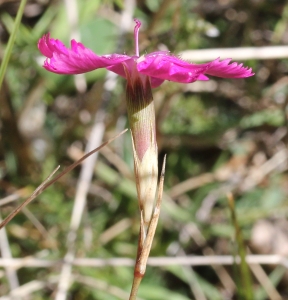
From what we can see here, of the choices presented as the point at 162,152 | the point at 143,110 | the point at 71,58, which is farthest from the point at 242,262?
the point at 162,152

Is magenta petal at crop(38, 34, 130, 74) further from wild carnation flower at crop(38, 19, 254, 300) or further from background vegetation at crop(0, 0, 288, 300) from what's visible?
background vegetation at crop(0, 0, 288, 300)

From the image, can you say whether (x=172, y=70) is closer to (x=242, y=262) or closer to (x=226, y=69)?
(x=226, y=69)

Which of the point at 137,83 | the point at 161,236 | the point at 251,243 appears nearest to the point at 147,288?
the point at 161,236

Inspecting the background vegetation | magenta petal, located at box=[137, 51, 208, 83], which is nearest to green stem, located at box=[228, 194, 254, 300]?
the background vegetation

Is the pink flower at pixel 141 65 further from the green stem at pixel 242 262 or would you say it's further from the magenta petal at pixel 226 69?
the green stem at pixel 242 262

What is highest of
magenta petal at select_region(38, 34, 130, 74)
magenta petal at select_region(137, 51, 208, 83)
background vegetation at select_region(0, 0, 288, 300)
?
magenta petal at select_region(38, 34, 130, 74)

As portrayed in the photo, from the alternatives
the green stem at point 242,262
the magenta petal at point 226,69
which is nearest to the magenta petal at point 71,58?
the magenta petal at point 226,69

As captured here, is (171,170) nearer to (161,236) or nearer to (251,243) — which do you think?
(161,236)
